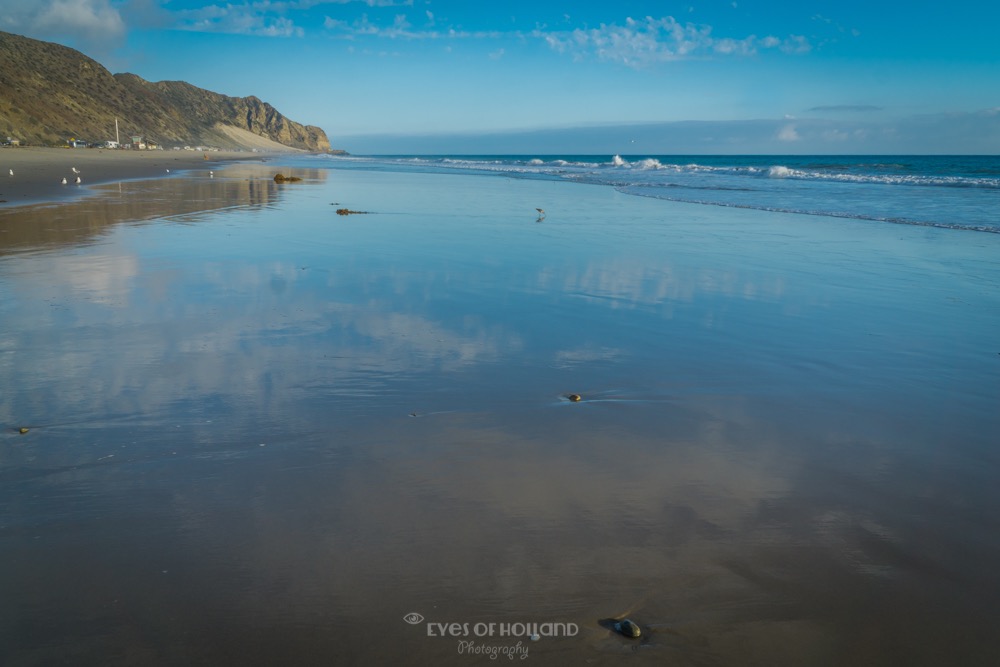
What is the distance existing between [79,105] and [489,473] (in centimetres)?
8230

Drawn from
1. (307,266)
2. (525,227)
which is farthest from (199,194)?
(307,266)

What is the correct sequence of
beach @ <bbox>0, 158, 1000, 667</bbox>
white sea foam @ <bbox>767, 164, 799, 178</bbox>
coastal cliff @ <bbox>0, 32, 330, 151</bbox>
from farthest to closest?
coastal cliff @ <bbox>0, 32, 330, 151</bbox> < white sea foam @ <bbox>767, 164, 799, 178</bbox> < beach @ <bbox>0, 158, 1000, 667</bbox>

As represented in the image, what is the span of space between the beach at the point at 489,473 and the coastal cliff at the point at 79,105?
2314 inches

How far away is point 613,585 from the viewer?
216cm

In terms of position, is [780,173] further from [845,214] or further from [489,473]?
[489,473]

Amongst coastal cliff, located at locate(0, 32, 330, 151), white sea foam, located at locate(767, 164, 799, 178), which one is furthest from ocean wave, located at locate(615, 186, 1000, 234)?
coastal cliff, located at locate(0, 32, 330, 151)

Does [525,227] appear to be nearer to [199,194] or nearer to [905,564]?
[905,564]

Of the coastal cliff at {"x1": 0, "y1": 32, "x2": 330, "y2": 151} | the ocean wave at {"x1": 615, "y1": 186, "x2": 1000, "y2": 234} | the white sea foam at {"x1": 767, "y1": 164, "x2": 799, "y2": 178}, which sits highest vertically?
the coastal cliff at {"x1": 0, "y1": 32, "x2": 330, "y2": 151}

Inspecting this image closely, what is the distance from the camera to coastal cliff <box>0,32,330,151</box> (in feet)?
182

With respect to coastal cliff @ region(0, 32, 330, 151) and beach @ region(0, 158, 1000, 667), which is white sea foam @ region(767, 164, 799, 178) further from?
coastal cliff @ region(0, 32, 330, 151)

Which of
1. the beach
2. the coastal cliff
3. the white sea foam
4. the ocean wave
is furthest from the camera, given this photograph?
the coastal cliff

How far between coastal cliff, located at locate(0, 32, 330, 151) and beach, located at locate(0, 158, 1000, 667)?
58.8 m

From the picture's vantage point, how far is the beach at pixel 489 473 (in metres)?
1.97

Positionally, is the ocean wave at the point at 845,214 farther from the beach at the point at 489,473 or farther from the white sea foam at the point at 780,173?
the white sea foam at the point at 780,173
